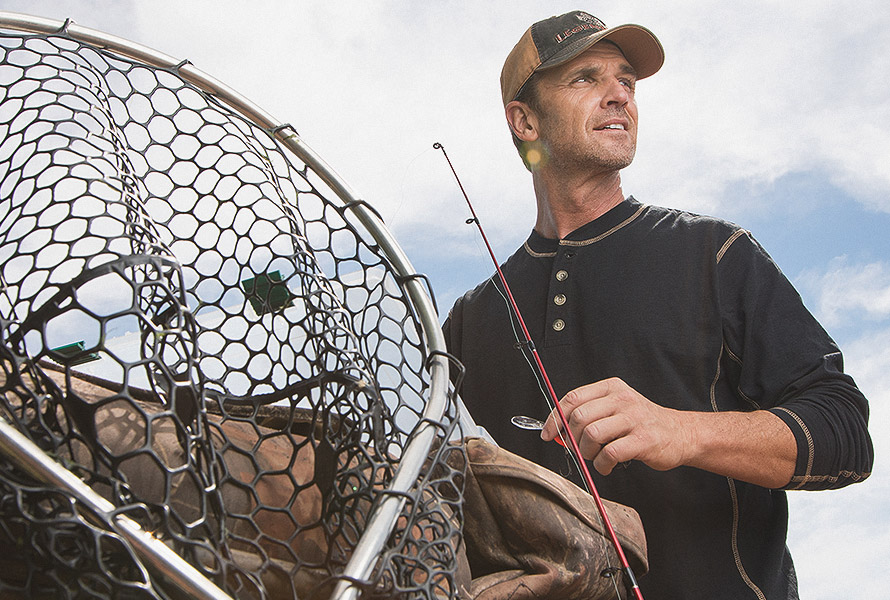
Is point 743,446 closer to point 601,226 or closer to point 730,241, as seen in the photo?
point 730,241

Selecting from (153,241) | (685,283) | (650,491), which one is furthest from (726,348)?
(153,241)

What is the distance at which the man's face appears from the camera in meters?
2.41

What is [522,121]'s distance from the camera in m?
2.66

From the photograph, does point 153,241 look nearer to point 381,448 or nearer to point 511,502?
point 381,448

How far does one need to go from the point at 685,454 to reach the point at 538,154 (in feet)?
4.29

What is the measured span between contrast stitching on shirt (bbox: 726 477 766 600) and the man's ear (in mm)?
1274

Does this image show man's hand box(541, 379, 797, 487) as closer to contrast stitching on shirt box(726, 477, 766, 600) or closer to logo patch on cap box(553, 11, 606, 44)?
contrast stitching on shirt box(726, 477, 766, 600)

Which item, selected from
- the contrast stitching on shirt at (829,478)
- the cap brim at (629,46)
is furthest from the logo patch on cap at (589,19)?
the contrast stitching on shirt at (829,478)

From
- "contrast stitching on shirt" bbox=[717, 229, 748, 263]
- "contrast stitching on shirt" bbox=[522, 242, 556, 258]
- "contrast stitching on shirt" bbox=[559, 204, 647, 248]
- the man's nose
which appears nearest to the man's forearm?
"contrast stitching on shirt" bbox=[717, 229, 748, 263]

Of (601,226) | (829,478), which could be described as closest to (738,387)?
(829,478)

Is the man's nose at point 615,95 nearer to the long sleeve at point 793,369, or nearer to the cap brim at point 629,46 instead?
the cap brim at point 629,46

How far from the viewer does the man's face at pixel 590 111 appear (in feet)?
7.89

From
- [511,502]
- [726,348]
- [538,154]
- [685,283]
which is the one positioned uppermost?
[538,154]

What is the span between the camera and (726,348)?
2061 millimetres
